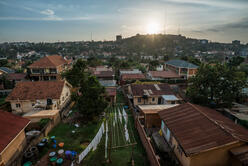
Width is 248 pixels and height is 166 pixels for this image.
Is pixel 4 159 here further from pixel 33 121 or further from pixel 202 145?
pixel 202 145

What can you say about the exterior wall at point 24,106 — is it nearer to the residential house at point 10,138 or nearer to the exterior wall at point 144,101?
the residential house at point 10,138

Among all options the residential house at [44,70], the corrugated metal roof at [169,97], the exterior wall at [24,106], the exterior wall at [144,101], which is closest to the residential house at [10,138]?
the exterior wall at [24,106]

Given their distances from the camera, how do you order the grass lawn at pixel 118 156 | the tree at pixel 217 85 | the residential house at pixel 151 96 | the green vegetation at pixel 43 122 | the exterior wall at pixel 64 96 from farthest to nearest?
the residential house at pixel 151 96
the exterior wall at pixel 64 96
the tree at pixel 217 85
the green vegetation at pixel 43 122
the grass lawn at pixel 118 156

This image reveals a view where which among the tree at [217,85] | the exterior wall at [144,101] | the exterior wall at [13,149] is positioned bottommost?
the exterior wall at [13,149]

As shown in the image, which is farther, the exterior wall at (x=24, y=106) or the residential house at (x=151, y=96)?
the residential house at (x=151, y=96)

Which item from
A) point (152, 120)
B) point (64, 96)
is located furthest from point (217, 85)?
point (64, 96)

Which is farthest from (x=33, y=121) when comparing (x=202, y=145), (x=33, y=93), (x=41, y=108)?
(x=202, y=145)
